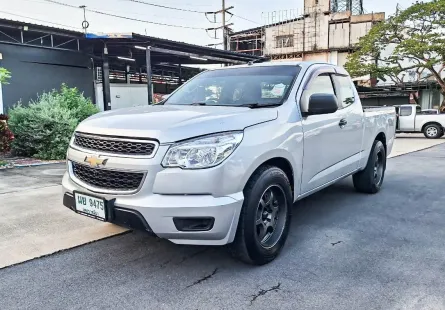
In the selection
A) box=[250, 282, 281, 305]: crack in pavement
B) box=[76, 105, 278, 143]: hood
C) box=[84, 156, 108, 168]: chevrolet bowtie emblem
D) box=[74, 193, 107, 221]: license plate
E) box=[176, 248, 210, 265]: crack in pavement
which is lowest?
box=[250, 282, 281, 305]: crack in pavement

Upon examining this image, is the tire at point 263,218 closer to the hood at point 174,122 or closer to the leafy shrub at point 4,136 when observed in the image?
the hood at point 174,122

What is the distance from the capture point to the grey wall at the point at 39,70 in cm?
1473

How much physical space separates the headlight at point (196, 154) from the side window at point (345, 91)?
2.34m

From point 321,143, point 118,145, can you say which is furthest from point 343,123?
point 118,145

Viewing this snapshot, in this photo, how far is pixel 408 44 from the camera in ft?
73.9

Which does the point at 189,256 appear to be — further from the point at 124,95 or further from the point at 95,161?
the point at 124,95

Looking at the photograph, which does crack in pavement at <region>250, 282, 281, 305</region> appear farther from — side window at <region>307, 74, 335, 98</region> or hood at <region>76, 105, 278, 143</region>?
side window at <region>307, 74, 335, 98</region>

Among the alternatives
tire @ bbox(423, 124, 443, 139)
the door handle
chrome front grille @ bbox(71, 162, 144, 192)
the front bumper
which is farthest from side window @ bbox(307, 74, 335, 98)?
tire @ bbox(423, 124, 443, 139)

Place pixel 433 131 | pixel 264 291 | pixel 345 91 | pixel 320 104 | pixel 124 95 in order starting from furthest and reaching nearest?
1. pixel 124 95
2. pixel 433 131
3. pixel 345 91
4. pixel 320 104
5. pixel 264 291

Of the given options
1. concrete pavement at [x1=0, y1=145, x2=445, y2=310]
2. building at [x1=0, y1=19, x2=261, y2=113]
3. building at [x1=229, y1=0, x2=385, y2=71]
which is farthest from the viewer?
building at [x1=229, y1=0, x2=385, y2=71]

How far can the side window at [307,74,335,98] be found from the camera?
3.75 meters

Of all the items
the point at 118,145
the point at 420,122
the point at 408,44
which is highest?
the point at 408,44

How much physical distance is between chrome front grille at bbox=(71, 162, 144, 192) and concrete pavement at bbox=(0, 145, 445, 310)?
71 centimetres

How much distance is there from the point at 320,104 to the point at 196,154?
4.67 ft
